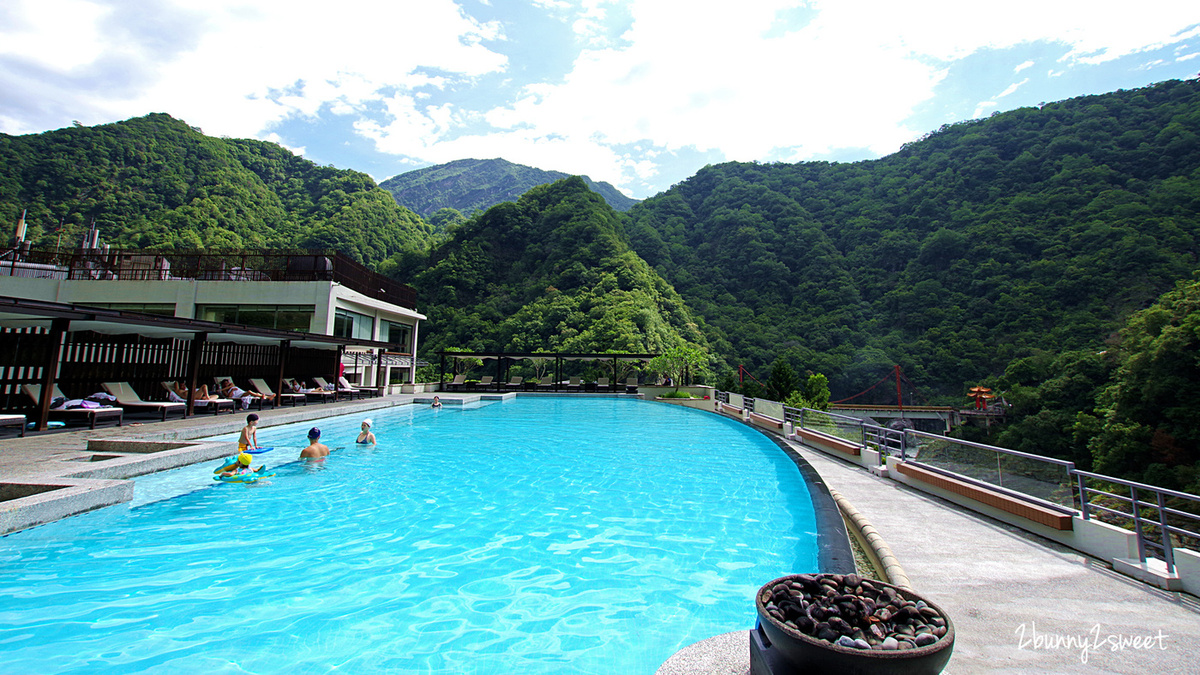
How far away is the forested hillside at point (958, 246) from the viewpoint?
40.3m

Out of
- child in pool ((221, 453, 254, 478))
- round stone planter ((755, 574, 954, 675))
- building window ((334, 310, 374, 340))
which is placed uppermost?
building window ((334, 310, 374, 340))

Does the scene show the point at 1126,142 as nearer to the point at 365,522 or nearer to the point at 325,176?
the point at 365,522

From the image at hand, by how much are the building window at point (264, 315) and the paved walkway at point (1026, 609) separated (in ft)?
72.4

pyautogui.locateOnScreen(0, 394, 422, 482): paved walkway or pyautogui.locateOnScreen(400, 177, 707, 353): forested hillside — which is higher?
pyautogui.locateOnScreen(400, 177, 707, 353): forested hillside

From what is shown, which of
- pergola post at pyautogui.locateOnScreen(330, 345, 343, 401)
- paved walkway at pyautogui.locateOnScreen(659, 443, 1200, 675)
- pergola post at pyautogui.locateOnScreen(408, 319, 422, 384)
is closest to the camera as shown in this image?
paved walkway at pyautogui.locateOnScreen(659, 443, 1200, 675)

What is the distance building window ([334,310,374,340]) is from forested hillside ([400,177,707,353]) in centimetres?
1787

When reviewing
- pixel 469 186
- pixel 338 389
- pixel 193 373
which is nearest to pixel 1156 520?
pixel 193 373

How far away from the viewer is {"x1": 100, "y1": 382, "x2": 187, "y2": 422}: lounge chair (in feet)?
33.8

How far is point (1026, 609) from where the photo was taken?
301cm

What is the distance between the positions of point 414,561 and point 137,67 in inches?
711

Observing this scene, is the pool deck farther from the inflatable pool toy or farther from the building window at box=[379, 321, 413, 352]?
the building window at box=[379, 321, 413, 352]

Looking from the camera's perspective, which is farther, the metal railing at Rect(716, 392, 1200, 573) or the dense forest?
the dense forest

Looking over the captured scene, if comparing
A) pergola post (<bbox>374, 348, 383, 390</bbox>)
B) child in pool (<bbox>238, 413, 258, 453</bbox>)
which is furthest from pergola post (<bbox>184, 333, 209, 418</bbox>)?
pergola post (<bbox>374, 348, 383, 390</bbox>)

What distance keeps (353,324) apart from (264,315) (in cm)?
351
